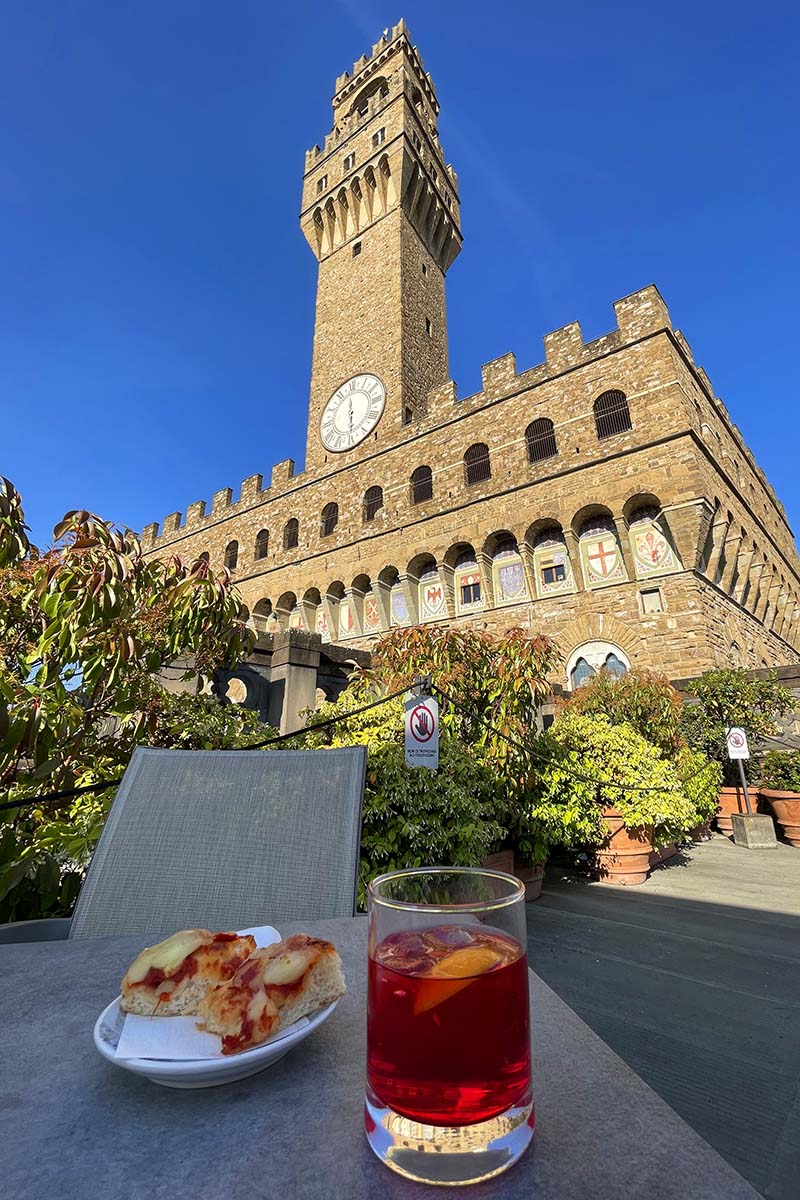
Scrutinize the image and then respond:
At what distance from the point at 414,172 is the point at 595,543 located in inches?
617

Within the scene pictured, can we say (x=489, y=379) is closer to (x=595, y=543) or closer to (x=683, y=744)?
(x=595, y=543)

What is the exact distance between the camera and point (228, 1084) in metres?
0.58

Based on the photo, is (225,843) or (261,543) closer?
(225,843)

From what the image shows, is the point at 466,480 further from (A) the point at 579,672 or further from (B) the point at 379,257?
(B) the point at 379,257

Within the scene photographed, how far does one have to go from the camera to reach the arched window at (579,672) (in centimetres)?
1105

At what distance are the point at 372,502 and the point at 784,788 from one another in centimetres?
1215

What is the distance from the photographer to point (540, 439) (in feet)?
42.4

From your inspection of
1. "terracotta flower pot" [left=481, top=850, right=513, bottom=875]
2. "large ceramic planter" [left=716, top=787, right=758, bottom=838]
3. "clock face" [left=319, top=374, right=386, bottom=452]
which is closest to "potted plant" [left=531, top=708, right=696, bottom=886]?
"terracotta flower pot" [left=481, top=850, right=513, bottom=875]

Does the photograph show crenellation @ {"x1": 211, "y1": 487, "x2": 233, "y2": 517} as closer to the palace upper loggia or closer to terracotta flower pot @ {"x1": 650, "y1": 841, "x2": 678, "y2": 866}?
the palace upper loggia

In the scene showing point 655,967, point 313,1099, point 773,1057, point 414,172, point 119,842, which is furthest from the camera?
point 414,172

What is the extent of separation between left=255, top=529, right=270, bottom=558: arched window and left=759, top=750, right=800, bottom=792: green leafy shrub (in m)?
15.7

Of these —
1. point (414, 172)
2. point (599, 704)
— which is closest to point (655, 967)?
point (599, 704)

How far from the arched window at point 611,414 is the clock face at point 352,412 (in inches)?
269

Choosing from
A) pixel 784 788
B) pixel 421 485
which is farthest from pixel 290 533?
pixel 784 788
